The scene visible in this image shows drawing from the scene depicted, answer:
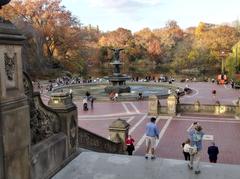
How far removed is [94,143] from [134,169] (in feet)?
12.6

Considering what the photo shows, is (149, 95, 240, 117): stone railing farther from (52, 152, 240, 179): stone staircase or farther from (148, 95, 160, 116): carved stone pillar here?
(52, 152, 240, 179): stone staircase

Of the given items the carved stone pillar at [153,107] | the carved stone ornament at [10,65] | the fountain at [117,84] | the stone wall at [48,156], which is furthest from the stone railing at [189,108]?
the carved stone ornament at [10,65]

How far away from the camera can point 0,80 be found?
15.6 feet

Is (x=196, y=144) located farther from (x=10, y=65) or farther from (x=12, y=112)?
(x=10, y=65)

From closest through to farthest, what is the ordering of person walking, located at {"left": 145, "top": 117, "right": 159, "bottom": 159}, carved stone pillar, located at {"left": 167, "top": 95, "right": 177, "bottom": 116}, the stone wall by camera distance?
the stone wall
person walking, located at {"left": 145, "top": 117, "right": 159, "bottom": 159}
carved stone pillar, located at {"left": 167, "top": 95, "right": 177, "bottom": 116}

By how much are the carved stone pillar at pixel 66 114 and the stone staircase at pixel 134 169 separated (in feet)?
1.45

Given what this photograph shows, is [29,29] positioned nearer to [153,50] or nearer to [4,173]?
[153,50]

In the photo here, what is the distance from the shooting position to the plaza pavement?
15.7 m

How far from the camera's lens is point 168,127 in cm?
2081

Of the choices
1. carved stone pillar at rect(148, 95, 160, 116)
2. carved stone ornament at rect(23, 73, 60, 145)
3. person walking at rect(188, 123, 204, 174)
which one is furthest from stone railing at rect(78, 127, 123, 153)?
carved stone pillar at rect(148, 95, 160, 116)

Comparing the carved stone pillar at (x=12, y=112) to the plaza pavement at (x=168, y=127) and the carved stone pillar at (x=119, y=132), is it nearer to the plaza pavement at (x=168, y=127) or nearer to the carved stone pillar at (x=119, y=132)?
the carved stone pillar at (x=119, y=132)


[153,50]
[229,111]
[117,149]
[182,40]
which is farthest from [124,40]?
[117,149]

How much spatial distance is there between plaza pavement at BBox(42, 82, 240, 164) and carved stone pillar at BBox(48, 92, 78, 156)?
7077mm

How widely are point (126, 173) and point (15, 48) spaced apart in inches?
160
